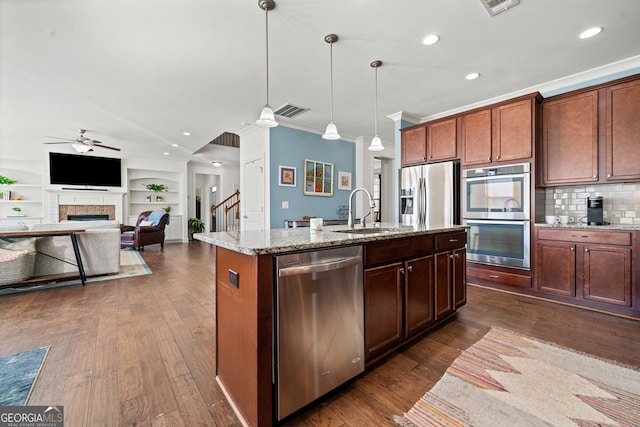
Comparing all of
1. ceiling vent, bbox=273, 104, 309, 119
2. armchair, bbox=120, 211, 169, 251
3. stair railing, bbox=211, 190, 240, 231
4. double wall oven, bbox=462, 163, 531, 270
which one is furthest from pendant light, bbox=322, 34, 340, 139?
armchair, bbox=120, 211, 169, 251

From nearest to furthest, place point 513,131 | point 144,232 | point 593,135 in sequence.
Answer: point 593,135 < point 513,131 < point 144,232

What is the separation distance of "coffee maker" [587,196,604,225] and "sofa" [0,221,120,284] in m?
6.20

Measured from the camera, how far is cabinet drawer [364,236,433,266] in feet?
5.53

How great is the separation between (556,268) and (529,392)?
6.98ft


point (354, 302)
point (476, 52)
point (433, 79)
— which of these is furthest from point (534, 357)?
point (433, 79)

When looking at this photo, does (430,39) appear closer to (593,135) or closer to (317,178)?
(593,135)

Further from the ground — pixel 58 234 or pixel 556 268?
pixel 58 234

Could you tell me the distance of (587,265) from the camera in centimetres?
282

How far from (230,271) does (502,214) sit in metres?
Answer: 3.42

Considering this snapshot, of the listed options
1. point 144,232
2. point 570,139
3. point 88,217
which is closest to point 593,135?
point 570,139

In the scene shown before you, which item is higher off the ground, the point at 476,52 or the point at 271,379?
the point at 476,52

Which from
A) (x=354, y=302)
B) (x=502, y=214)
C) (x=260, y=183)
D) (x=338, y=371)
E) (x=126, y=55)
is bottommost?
(x=338, y=371)

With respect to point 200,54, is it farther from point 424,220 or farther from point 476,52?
point 424,220

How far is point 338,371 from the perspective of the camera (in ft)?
4.93
